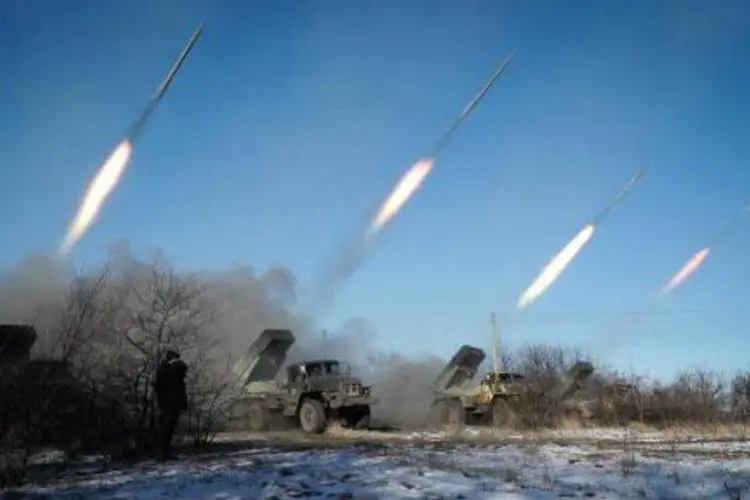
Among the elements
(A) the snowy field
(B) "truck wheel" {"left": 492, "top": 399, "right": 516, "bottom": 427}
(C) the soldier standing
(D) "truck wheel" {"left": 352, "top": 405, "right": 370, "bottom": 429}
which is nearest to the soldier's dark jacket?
(C) the soldier standing

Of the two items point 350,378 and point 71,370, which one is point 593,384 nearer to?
point 350,378

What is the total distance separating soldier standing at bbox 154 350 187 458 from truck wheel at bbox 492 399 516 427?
16.0 meters

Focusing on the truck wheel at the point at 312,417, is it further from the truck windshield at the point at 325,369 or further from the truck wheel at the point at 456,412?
the truck wheel at the point at 456,412

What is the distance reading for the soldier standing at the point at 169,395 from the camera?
45.7 feet

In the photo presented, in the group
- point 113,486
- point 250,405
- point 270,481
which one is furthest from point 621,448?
point 250,405

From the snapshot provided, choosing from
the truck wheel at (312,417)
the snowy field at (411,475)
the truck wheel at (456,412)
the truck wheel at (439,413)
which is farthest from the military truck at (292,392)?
the snowy field at (411,475)

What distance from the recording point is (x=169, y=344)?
1722cm

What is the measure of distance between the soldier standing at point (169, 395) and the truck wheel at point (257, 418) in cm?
1223

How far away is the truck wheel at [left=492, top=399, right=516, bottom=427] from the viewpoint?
27763 millimetres

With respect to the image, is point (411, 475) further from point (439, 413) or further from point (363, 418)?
point (439, 413)

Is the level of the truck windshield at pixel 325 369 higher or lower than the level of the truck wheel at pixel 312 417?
higher

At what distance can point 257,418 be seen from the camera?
26328 mm

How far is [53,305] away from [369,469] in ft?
84.0

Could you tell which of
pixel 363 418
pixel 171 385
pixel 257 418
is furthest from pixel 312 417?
pixel 171 385
